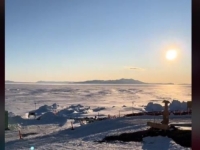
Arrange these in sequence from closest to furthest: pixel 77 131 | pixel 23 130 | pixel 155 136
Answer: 1. pixel 155 136
2. pixel 77 131
3. pixel 23 130

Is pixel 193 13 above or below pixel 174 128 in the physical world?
above

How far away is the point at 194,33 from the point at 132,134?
7.37m

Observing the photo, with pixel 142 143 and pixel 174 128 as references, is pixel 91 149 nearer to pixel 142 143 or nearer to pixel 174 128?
pixel 142 143

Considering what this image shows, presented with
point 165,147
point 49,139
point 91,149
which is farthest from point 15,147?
point 165,147

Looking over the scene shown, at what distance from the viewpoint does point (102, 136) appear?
8117mm

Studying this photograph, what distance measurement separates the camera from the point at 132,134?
8.00 m

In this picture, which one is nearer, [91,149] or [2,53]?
[2,53]

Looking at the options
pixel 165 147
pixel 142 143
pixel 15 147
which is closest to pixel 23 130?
pixel 15 147

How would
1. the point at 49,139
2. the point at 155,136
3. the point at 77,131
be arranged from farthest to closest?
the point at 77,131 → the point at 49,139 → the point at 155,136

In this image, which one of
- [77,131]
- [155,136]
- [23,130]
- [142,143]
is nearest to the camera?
[142,143]

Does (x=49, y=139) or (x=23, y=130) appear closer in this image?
(x=49, y=139)

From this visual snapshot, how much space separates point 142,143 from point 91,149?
4.41 feet

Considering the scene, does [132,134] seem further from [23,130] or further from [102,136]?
[23,130]

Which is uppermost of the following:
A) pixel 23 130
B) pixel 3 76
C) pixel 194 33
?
pixel 194 33
